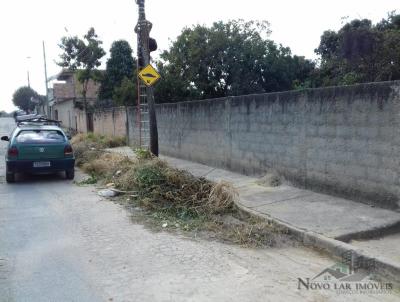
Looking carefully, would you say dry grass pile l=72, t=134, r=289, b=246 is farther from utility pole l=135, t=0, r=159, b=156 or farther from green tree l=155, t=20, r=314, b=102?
green tree l=155, t=20, r=314, b=102

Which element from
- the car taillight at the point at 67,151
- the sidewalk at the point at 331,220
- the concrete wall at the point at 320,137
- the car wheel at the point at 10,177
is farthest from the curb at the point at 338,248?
the car wheel at the point at 10,177

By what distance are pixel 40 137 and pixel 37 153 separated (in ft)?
1.76

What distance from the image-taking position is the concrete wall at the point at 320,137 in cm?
596

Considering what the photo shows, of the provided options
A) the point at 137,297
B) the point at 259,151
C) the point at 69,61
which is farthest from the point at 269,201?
the point at 69,61

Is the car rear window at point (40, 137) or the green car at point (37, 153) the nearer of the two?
the green car at point (37, 153)

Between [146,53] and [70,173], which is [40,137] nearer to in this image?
[70,173]

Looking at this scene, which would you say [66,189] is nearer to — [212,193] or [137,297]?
[212,193]

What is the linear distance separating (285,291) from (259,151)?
17.9 feet

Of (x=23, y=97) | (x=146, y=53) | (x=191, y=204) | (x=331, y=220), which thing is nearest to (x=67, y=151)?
(x=146, y=53)

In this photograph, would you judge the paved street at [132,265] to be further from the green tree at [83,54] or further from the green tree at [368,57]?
the green tree at [83,54]

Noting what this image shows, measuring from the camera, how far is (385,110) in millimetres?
5918

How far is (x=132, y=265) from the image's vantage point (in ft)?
14.5

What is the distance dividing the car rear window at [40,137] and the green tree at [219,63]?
9.73m

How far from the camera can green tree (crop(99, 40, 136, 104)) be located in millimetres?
30141
